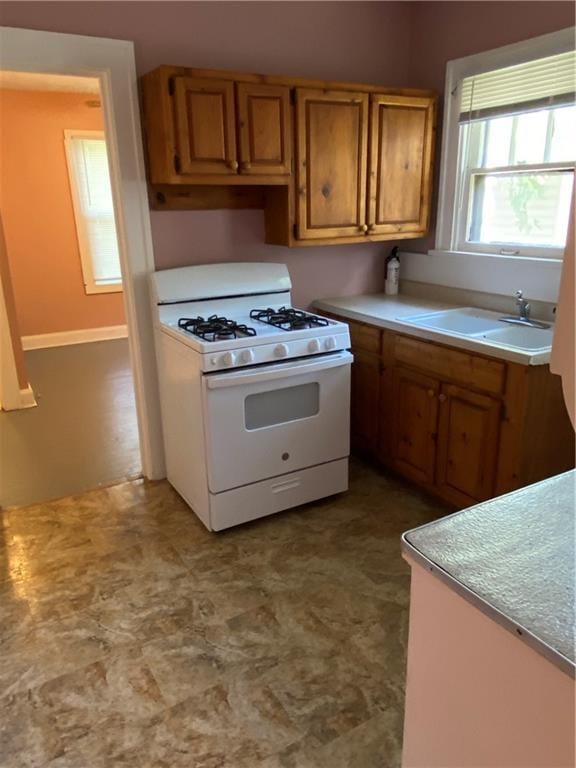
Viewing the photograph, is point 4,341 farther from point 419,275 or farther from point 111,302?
point 419,275

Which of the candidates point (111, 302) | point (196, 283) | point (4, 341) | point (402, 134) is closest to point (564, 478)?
point (196, 283)

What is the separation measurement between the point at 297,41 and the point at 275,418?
192cm

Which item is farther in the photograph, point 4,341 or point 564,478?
point 4,341

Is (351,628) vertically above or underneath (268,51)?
underneath

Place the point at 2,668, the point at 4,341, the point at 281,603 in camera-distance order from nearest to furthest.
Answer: the point at 2,668
the point at 281,603
the point at 4,341

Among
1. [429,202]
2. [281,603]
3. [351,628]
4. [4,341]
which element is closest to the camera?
[351,628]

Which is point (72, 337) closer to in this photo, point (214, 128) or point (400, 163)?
point (214, 128)

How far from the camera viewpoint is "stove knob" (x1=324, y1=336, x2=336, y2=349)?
2.62m

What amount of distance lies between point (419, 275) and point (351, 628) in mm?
2107

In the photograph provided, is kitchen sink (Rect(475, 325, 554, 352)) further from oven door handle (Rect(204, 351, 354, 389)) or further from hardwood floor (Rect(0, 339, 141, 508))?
hardwood floor (Rect(0, 339, 141, 508))

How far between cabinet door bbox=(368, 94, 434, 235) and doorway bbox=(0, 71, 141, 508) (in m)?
2.21

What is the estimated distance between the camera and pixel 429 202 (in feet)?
10.6

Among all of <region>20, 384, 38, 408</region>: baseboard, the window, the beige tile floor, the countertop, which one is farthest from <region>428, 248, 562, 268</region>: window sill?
the window

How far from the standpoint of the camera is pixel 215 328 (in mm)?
2586
